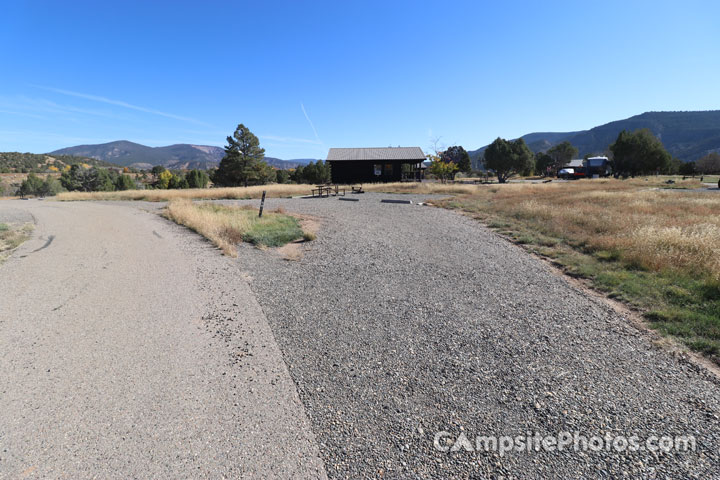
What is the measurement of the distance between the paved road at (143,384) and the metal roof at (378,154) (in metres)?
40.2

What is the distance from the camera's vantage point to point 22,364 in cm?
354

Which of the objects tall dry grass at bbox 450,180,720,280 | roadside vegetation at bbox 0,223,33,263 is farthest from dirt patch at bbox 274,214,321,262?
tall dry grass at bbox 450,180,720,280

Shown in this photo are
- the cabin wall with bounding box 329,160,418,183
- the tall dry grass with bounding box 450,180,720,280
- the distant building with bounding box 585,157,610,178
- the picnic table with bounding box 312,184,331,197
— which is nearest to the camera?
the tall dry grass with bounding box 450,180,720,280

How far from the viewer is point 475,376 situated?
3.42 metres

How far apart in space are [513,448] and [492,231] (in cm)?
1082

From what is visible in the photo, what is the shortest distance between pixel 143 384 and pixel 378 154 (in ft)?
148

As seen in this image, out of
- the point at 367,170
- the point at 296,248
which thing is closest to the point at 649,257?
the point at 296,248

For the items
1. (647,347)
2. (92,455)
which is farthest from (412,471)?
(647,347)

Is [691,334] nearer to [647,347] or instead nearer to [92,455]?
[647,347]

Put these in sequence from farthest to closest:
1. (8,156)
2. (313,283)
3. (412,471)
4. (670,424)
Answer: (8,156), (313,283), (670,424), (412,471)

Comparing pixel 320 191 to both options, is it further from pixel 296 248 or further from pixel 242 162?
pixel 242 162

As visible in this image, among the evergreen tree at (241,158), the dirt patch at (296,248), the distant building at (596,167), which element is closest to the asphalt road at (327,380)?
the dirt patch at (296,248)

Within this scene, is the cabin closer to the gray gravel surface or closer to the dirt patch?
the dirt patch

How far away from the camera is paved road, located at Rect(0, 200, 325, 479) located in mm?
2350
